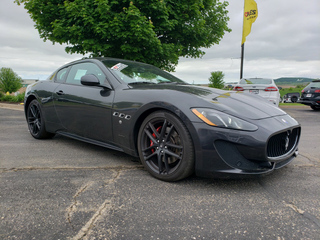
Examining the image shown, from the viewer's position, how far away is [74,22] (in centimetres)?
982

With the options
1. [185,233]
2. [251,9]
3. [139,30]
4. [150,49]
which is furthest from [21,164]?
[251,9]

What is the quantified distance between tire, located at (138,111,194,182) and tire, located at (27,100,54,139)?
2.39 meters

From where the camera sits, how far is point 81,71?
376 centimetres

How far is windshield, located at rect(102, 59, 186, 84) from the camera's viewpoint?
328 centimetres

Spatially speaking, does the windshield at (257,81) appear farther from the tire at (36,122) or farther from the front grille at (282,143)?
the tire at (36,122)

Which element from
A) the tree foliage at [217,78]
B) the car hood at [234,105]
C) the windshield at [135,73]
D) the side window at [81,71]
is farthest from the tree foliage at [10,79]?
the car hood at [234,105]

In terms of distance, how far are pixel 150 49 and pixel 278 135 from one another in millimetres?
8435

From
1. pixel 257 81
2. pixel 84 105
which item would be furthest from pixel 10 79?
pixel 84 105

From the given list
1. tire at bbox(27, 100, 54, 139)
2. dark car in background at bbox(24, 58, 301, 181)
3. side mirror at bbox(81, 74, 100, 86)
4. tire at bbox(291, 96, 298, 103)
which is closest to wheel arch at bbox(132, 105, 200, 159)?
dark car in background at bbox(24, 58, 301, 181)

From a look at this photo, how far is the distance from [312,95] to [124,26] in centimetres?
797

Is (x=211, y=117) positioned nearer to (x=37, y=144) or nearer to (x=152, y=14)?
(x=37, y=144)

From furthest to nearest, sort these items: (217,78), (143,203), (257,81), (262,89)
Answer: (217,78) < (257,81) < (262,89) < (143,203)

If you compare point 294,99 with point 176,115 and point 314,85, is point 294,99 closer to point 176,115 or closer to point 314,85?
point 314,85

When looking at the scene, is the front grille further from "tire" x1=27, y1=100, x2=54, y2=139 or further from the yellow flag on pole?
the yellow flag on pole
